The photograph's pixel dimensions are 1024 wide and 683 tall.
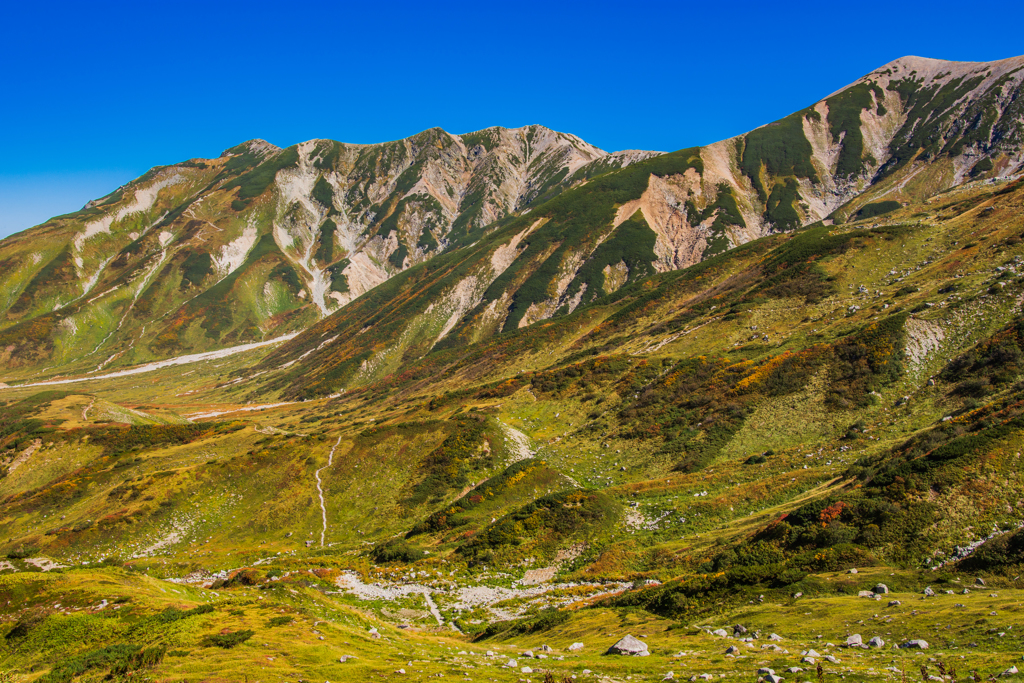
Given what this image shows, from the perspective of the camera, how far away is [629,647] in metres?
17.6

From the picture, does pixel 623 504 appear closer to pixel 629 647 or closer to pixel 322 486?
pixel 629 647

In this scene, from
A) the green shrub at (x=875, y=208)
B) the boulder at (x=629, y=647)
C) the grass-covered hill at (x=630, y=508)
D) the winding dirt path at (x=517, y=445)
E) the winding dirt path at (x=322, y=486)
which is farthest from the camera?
the green shrub at (x=875, y=208)

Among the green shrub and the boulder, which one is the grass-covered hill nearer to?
the boulder

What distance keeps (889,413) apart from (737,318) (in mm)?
33299

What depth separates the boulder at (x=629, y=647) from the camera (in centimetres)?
1734

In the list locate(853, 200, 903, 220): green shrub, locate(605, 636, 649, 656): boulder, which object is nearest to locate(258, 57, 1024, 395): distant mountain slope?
locate(853, 200, 903, 220): green shrub

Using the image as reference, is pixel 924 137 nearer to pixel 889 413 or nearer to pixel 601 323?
pixel 601 323

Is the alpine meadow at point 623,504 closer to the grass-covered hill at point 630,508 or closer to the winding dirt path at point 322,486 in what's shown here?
the grass-covered hill at point 630,508

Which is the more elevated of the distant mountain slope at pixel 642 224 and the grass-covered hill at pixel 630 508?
the distant mountain slope at pixel 642 224

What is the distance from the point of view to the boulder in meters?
17.3

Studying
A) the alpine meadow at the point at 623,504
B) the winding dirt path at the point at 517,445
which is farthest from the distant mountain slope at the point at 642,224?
the winding dirt path at the point at 517,445

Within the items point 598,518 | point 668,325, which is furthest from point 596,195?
point 598,518

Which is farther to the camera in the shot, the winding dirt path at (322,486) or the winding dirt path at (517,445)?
the winding dirt path at (517,445)

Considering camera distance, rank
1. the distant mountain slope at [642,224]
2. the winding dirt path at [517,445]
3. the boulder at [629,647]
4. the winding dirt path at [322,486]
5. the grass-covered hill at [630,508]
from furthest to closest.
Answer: the distant mountain slope at [642,224], the winding dirt path at [517,445], the winding dirt path at [322,486], the grass-covered hill at [630,508], the boulder at [629,647]
